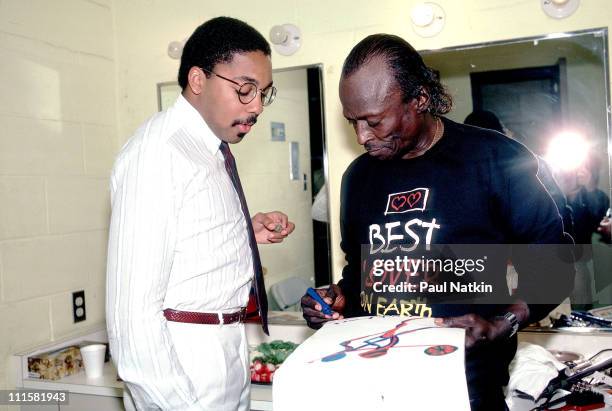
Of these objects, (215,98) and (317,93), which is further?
(317,93)

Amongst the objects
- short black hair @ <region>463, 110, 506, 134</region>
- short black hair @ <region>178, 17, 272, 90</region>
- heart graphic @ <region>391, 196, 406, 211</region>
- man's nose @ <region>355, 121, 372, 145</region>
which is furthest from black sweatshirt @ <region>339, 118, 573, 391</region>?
short black hair @ <region>463, 110, 506, 134</region>

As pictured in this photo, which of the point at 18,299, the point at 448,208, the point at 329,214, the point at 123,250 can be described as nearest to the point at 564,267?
the point at 448,208

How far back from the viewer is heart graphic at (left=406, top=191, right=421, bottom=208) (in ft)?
4.35

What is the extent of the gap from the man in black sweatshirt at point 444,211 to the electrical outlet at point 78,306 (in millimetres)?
1389

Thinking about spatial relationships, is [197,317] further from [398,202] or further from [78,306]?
[78,306]

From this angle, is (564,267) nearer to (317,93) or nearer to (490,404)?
(490,404)

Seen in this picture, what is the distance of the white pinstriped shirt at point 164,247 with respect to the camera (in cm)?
122

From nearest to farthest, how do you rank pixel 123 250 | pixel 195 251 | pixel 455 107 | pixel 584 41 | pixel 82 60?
pixel 123 250 → pixel 195 251 → pixel 584 41 → pixel 455 107 → pixel 82 60

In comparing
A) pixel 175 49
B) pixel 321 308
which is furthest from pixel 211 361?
pixel 175 49

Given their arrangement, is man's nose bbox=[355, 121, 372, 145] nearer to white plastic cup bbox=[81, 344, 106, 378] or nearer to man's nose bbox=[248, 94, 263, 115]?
man's nose bbox=[248, 94, 263, 115]

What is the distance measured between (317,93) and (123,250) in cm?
129

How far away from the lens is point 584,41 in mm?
1952

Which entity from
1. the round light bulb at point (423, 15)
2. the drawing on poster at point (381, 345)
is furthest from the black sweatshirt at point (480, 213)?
the round light bulb at point (423, 15)

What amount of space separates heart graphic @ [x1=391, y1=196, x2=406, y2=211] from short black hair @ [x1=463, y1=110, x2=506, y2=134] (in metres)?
0.87
